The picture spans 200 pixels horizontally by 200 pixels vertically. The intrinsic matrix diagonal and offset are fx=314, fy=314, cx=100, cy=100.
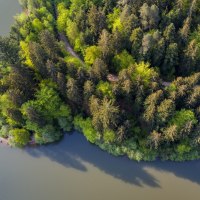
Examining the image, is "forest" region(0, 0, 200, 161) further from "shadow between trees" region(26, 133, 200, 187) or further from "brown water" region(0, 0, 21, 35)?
"brown water" region(0, 0, 21, 35)

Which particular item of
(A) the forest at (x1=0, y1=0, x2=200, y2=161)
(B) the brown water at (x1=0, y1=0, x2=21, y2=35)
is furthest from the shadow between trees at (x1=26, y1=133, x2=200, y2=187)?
(B) the brown water at (x1=0, y1=0, x2=21, y2=35)

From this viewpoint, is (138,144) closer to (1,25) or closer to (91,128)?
(91,128)

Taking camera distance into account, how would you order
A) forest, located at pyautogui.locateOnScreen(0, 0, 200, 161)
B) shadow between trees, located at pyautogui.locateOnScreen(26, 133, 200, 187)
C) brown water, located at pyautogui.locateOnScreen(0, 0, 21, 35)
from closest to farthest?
forest, located at pyautogui.locateOnScreen(0, 0, 200, 161)
shadow between trees, located at pyautogui.locateOnScreen(26, 133, 200, 187)
brown water, located at pyautogui.locateOnScreen(0, 0, 21, 35)

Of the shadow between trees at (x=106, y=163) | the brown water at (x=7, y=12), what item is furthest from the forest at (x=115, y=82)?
the brown water at (x=7, y=12)

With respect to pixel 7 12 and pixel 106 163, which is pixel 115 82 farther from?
pixel 7 12

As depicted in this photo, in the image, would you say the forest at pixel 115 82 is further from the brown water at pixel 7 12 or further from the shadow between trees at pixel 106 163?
the brown water at pixel 7 12

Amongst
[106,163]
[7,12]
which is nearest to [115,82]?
[106,163]
